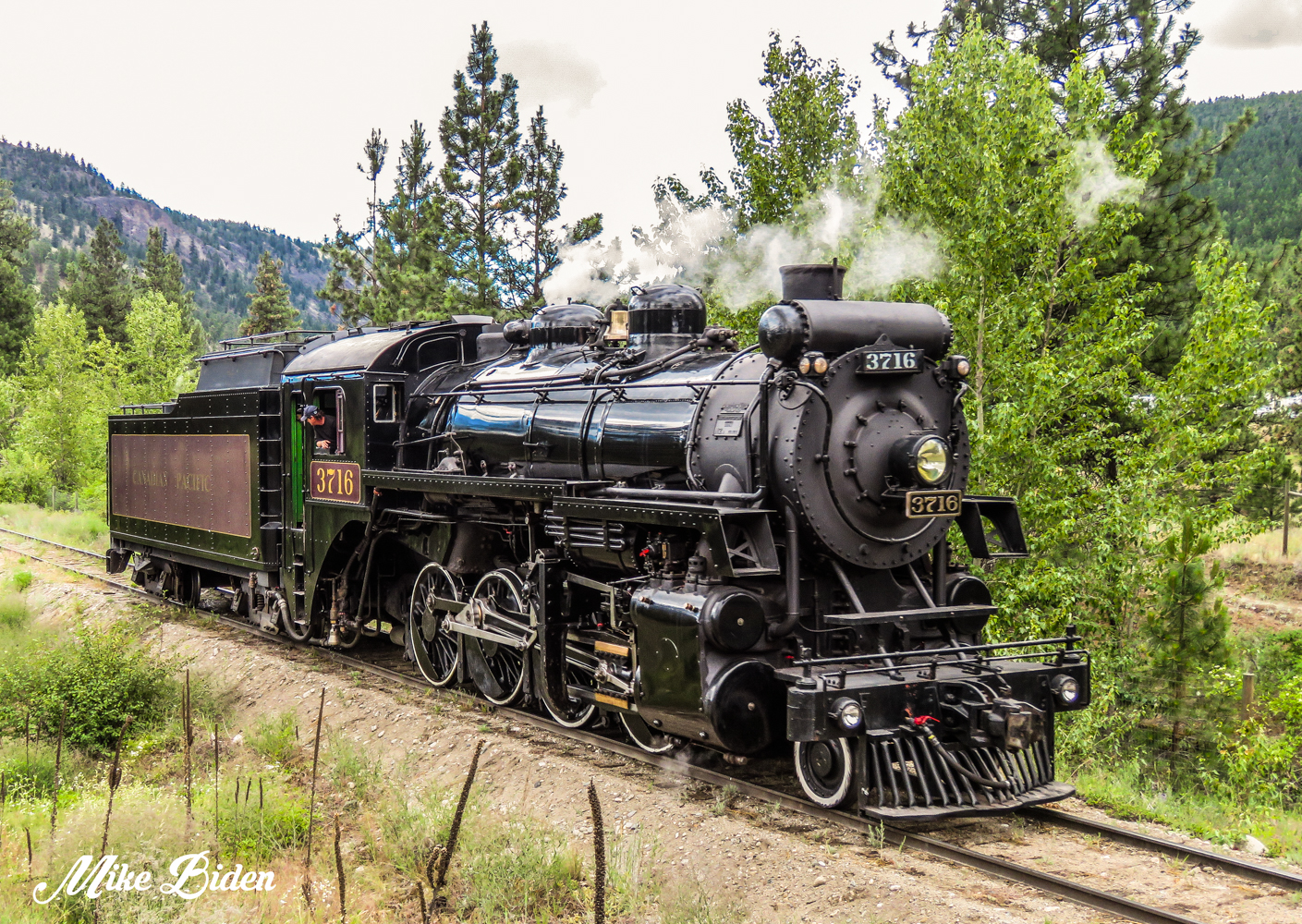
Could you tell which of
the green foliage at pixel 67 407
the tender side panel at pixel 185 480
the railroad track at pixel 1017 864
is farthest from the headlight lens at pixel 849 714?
the green foliage at pixel 67 407

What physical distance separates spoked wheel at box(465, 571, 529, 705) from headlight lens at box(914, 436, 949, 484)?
11.6ft

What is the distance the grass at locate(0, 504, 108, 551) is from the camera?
21.5 meters

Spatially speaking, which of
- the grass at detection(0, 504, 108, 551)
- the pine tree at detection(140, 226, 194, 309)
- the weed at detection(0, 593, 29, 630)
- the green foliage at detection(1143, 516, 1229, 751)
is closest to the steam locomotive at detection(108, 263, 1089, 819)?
the weed at detection(0, 593, 29, 630)

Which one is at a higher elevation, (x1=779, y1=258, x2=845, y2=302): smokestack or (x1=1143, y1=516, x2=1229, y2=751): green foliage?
(x1=779, y1=258, x2=845, y2=302): smokestack

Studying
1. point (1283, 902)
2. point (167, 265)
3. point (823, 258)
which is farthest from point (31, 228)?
point (1283, 902)

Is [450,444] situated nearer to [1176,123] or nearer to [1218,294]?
A: [1218,294]

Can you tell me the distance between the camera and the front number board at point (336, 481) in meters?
9.88

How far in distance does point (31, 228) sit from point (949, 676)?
52.5 m

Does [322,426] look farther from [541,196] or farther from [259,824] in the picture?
[541,196]

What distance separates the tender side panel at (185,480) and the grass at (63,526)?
666cm

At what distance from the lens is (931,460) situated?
6.41m

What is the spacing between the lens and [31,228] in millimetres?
46500

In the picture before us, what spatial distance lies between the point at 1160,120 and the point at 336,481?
1451 centimetres

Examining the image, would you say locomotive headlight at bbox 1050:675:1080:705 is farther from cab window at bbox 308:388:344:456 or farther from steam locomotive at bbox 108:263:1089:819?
cab window at bbox 308:388:344:456
